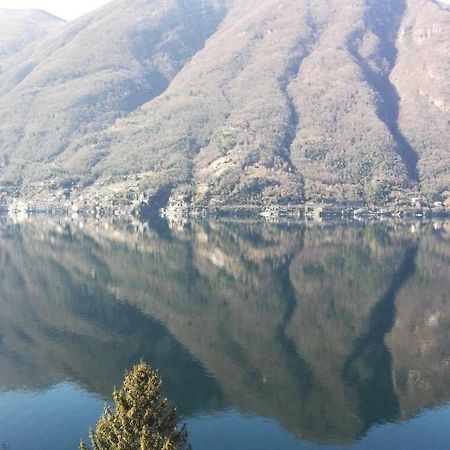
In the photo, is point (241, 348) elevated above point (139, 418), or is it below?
below

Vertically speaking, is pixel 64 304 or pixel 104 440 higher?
pixel 104 440

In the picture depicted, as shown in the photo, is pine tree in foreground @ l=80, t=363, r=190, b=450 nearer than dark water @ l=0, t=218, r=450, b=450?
Yes

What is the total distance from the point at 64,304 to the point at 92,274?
101 ft

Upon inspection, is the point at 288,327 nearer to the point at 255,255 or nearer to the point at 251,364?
the point at 251,364

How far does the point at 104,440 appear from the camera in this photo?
2928 centimetres

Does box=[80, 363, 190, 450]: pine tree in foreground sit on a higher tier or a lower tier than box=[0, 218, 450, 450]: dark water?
higher

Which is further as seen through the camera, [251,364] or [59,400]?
[251,364]

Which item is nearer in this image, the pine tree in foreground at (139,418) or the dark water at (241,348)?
the pine tree in foreground at (139,418)

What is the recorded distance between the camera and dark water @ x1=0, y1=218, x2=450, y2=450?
6456 cm

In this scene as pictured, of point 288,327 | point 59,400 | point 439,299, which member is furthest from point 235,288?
point 59,400

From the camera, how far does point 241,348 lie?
294 ft

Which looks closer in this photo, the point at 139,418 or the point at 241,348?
the point at 139,418

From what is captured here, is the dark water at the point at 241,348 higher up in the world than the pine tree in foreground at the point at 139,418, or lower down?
lower down

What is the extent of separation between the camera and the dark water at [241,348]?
64562 mm
